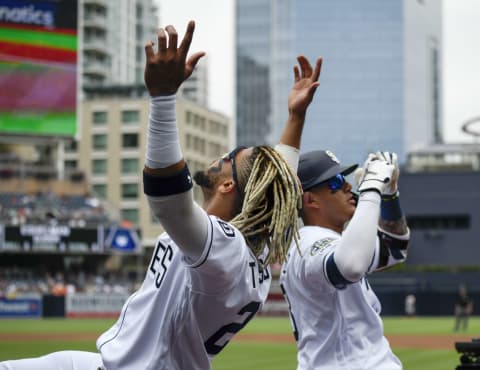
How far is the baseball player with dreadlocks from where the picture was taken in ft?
10.9

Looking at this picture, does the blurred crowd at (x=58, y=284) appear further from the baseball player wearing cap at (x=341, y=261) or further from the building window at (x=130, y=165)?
the baseball player wearing cap at (x=341, y=261)

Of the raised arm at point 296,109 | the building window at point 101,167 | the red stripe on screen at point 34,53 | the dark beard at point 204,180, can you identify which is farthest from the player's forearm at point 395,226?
the building window at point 101,167

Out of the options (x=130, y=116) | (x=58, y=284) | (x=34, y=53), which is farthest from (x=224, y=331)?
(x=130, y=116)

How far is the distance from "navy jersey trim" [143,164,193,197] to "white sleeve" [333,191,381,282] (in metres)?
1.27

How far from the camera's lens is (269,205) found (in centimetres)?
395

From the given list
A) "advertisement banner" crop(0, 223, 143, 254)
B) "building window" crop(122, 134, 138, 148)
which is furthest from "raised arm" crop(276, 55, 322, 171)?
"building window" crop(122, 134, 138, 148)

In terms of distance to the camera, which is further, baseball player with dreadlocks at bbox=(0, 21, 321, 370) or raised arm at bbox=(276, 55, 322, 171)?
raised arm at bbox=(276, 55, 322, 171)

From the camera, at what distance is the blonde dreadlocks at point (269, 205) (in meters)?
3.88

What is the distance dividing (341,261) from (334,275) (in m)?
0.16

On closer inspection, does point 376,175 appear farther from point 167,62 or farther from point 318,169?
point 167,62

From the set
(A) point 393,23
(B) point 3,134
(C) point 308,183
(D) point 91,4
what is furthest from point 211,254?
(A) point 393,23

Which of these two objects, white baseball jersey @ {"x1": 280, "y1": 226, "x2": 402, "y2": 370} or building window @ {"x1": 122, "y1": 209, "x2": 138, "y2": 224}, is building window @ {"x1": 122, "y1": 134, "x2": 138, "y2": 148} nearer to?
building window @ {"x1": 122, "y1": 209, "x2": 138, "y2": 224}

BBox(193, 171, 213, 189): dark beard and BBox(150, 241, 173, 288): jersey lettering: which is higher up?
BBox(193, 171, 213, 189): dark beard

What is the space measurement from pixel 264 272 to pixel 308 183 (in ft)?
4.80
